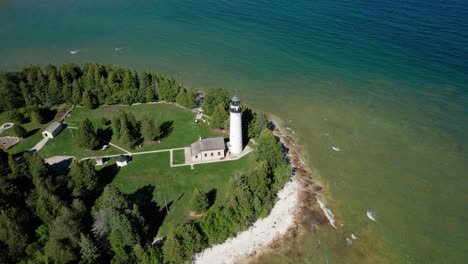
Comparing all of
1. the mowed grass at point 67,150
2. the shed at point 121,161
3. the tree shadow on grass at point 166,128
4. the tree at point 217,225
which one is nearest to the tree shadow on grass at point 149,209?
the shed at point 121,161

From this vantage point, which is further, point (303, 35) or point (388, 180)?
point (303, 35)

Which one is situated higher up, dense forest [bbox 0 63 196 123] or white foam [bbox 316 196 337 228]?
dense forest [bbox 0 63 196 123]

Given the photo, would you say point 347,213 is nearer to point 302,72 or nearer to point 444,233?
point 444,233

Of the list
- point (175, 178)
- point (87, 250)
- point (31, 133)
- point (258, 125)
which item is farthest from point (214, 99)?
point (87, 250)

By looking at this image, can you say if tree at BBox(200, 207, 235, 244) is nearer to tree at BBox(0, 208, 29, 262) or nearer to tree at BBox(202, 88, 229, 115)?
tree at BBox(0, 208, 29, 262)

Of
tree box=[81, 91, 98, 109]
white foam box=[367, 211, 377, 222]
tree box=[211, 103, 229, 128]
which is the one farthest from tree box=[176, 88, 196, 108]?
white foam box=[367, 211, 377, 222]

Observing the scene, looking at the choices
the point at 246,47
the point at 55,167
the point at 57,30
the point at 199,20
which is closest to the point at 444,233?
the point at 55,167

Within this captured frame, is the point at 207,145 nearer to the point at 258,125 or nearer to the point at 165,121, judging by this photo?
the point at 258,125
